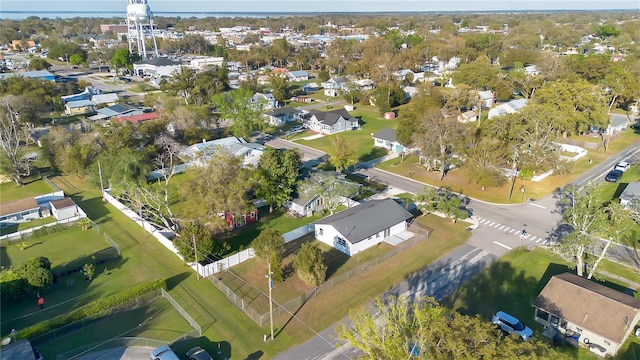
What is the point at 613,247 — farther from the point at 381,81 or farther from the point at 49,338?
the point at 381,81

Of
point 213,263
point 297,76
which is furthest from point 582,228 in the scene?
point 297,76

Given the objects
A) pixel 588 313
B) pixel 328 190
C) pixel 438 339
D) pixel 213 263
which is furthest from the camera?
pixel 328 190

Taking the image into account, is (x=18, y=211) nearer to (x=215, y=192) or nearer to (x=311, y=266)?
(x=215, y=192)

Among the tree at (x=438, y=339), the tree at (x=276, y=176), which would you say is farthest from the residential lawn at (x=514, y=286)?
the tree at (x=276, y=176)

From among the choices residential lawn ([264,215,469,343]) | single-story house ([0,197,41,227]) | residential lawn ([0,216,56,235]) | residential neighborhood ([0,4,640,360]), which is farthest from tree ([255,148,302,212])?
single-story house ([0,197,41,227])

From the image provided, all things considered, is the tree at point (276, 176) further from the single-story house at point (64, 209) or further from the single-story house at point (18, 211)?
the single-story house at point (18, 211)

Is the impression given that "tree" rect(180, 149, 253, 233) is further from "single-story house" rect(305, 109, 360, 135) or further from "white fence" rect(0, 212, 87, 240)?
"single-story house" rect(305, 109, 360, 135)
